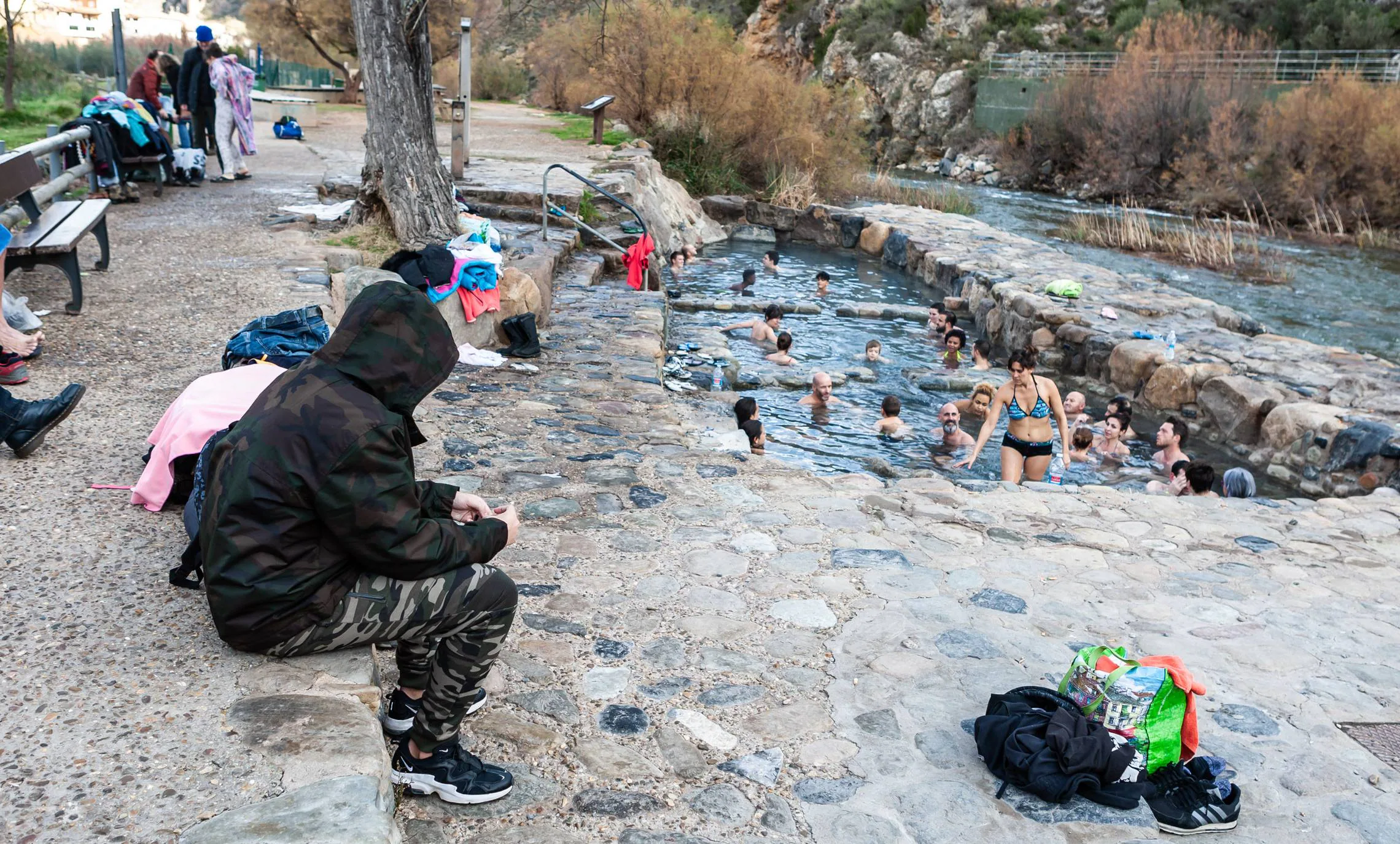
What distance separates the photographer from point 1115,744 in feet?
11.9

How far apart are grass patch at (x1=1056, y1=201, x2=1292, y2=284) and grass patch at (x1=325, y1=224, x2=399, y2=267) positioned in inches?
581

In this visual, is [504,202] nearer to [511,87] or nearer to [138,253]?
[138,253]

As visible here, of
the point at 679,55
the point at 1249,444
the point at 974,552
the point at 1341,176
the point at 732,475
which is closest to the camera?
the point at 974,552

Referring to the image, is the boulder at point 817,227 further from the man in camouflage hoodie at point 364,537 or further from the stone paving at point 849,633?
the man in camouflage hoodie at point 364,537

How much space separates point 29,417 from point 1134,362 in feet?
34.9

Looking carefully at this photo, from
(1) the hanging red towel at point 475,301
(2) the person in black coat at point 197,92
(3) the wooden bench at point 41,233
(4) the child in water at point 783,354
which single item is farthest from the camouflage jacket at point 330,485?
(2) the person in black coat at point 197,92

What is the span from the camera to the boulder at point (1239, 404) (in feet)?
33.6

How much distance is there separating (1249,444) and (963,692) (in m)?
7.52

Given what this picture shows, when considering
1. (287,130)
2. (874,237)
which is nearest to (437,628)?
(874,237)

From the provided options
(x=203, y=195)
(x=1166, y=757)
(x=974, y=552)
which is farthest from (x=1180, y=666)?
(x=203, y=195)

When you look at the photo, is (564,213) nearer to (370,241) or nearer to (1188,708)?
(370,241)

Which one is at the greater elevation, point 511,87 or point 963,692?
point 511,87

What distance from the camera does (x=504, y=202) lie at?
44.9 ft

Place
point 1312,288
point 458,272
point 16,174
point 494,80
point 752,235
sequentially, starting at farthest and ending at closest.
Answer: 1. point 494,80
2. point 752,235
3. point 1312,288
4. point 458,272
5. point 16,174
